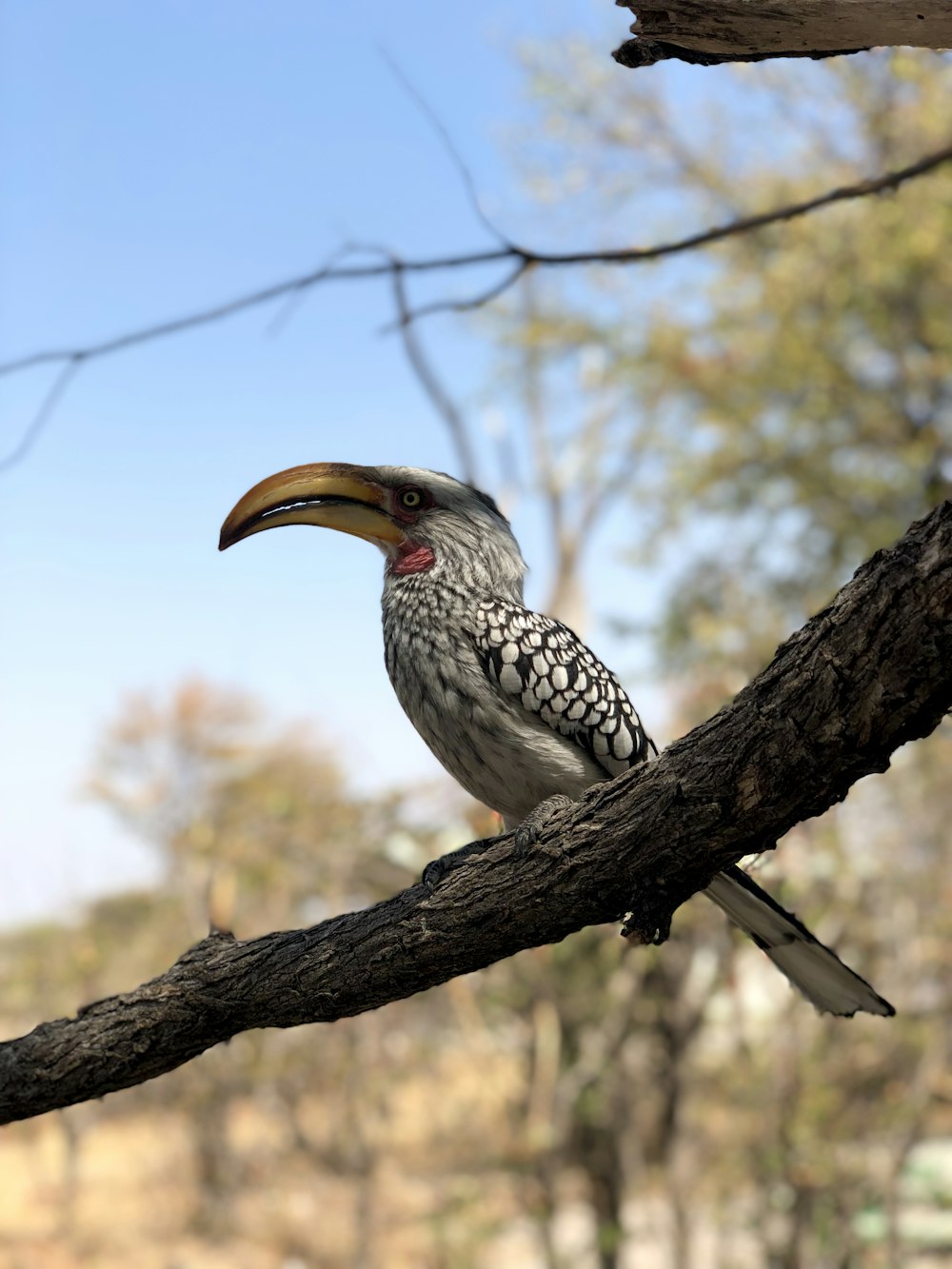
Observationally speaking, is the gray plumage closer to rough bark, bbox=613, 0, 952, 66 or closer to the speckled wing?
the speckled wing

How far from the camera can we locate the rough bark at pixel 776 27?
162cm

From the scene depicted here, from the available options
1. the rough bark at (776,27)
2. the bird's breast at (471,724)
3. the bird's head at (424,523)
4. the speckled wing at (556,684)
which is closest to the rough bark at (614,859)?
the bird's breast at (471,724)

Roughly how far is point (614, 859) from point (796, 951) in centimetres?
67

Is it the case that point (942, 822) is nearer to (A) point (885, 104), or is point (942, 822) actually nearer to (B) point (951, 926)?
(B) point (951, 926)

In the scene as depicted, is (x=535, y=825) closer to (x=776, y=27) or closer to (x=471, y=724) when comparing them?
(x=471, y=724)

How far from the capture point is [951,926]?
719 cm

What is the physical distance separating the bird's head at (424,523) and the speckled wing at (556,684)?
16 cm

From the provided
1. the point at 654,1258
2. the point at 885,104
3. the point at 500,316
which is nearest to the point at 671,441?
the point at 500,316

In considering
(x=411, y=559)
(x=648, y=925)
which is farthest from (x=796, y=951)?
(x=411, y=559)

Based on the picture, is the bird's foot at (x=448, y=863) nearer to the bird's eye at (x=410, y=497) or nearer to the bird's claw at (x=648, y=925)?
the bird's claw at (x=648, y=925)

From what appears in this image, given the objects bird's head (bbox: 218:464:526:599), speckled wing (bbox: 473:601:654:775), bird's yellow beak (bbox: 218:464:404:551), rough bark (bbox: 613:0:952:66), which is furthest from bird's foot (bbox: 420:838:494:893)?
rough bark (bbox: 613:0:952:66)

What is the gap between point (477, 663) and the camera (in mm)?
2676

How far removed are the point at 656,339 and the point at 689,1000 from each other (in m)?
8.59

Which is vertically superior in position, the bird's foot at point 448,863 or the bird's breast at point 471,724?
the bird's breast at point 471,724
